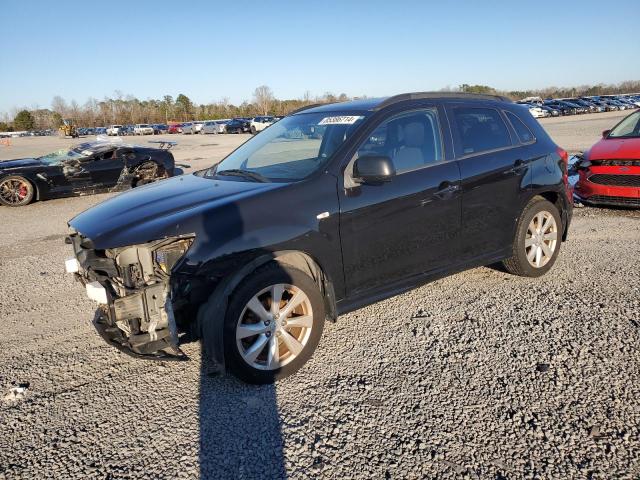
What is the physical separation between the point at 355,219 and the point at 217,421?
169 centimetres

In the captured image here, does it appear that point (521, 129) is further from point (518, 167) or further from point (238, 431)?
point (238, 431)

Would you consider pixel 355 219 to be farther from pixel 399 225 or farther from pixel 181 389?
pixel 181 389

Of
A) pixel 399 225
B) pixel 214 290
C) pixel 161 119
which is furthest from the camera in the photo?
pixel 161 119

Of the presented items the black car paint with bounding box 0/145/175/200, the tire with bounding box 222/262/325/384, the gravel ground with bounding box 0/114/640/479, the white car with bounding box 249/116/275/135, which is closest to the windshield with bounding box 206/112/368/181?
the tire with bounding box 222/262/325/384

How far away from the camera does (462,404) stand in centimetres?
291

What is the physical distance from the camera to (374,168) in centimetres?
341

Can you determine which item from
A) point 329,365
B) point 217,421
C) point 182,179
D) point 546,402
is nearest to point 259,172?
point 182,179

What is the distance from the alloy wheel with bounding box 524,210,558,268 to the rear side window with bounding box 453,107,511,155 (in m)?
0.87

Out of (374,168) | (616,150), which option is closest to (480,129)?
(374,168)

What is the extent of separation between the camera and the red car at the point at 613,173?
7340mm

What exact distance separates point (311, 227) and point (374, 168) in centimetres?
63

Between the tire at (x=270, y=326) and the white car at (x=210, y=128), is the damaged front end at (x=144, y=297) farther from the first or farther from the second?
the white car at (x=210, y=128)

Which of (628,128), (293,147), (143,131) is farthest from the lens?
(143,131)

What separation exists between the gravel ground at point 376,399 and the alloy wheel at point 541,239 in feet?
1.11
